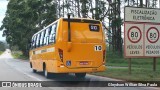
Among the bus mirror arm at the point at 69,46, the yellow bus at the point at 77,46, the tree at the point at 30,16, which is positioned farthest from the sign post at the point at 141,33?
the tree at the point at 30,16

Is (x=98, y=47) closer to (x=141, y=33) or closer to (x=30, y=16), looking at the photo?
(x=141, y=33)

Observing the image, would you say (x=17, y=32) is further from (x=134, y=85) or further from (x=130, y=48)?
(x=134, y=85)

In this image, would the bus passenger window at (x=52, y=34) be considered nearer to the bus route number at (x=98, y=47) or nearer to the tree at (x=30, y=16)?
the bus route number at (x=98, y=47)

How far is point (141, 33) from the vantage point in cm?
2025

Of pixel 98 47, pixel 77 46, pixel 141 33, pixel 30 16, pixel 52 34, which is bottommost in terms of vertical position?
pixel 98 47

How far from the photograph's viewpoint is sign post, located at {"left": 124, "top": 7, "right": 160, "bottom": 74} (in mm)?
19969

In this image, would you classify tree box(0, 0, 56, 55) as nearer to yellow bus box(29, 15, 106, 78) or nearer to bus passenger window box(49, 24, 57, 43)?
bus passenger window box(49, 24, 57, 43)

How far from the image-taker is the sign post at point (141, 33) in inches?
786

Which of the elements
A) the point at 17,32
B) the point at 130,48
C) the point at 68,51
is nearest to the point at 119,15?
the point at 17,32

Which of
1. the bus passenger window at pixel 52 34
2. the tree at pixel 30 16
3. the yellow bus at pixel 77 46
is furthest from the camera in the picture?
the tree at pixel 30 16

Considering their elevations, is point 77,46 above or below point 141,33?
below

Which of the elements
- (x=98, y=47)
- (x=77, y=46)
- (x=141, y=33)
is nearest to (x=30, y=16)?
(x=141, y=33)

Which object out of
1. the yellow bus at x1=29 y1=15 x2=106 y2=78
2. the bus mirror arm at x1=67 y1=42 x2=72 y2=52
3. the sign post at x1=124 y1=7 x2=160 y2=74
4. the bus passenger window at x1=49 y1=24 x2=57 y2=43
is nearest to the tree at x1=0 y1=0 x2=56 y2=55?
the sign post at x1=124 y1=7 x2=160 y2=74

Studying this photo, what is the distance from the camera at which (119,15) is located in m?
53.3
